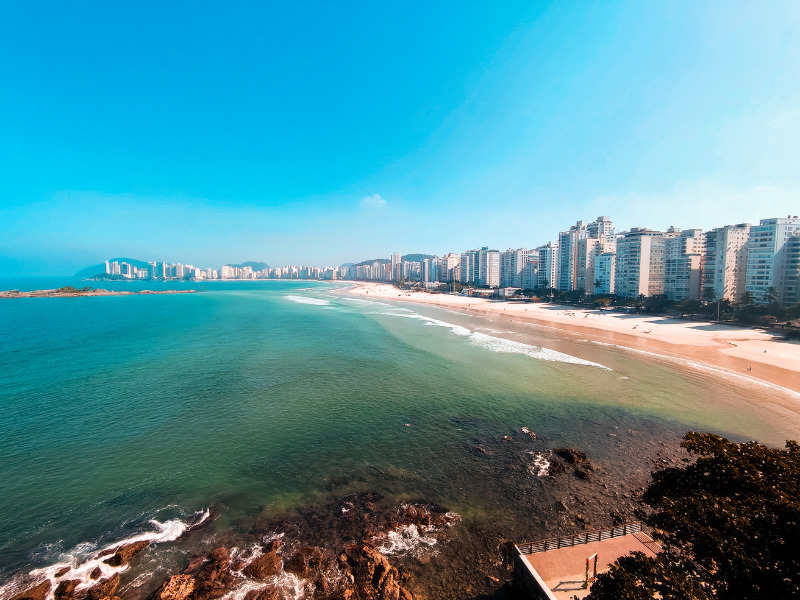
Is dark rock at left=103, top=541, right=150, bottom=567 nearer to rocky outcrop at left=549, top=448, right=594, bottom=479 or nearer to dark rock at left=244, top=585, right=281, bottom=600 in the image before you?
dark rock at left=244, top=585, right=281, bottom=600

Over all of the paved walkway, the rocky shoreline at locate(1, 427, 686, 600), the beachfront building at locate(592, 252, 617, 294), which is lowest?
the rocky shoreline at locate(1, 427, 686, 600)

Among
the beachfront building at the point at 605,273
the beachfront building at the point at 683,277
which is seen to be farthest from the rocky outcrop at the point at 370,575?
the beachfront building at the point at 605,273

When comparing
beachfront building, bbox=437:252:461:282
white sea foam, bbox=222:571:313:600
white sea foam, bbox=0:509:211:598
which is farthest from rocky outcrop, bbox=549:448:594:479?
→ beachfront building, bbox=437:252:461:282

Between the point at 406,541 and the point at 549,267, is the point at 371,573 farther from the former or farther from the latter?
the point at 549,267

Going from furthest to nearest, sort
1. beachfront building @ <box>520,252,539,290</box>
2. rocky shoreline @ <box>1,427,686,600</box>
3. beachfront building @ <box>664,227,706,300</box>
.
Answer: beachfront building @ <box>520,252,539,290</box> → beachfront building @ <box>664,227,706,300</box> → rocky shoreline @ <box>1,427,686,600</box>

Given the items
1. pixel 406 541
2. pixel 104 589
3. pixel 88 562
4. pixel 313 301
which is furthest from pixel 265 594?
pixel 313 301

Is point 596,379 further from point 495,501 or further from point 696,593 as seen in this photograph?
point 696,593

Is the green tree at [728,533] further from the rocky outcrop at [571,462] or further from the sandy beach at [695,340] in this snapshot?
the sandy beach at [695,340]
